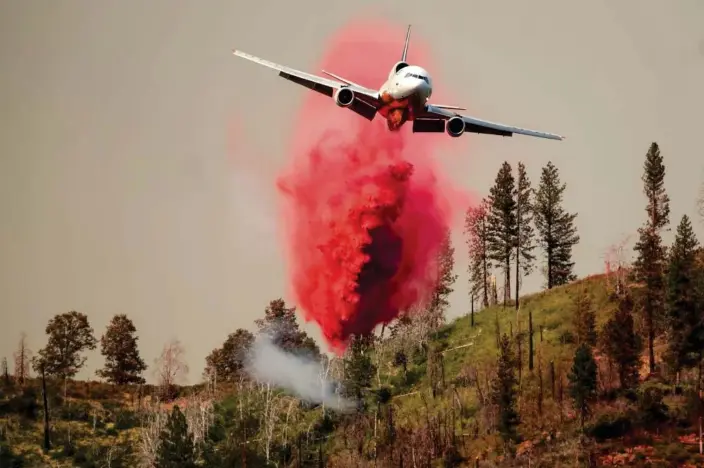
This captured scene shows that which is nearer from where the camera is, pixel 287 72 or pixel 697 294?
pixel 287 72

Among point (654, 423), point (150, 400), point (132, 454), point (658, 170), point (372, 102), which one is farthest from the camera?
point (150, 400)

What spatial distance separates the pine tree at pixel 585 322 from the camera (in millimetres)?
97938

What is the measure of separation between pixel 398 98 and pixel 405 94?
115cm

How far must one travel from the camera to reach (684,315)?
8650cm

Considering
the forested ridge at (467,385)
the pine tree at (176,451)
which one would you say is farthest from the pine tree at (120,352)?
the pine tree at (176,451)

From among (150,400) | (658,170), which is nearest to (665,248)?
(658,170)

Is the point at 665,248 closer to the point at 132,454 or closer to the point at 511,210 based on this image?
the point at 511,210

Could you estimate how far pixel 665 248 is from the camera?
106m

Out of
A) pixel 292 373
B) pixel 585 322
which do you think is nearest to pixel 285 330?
pixel 292 373

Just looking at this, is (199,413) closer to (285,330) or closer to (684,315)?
(285,330)

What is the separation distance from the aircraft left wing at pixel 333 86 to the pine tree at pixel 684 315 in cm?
2953

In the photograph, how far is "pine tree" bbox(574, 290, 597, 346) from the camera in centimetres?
9794

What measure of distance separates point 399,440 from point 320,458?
781cm

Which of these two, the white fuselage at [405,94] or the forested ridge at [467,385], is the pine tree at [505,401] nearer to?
the forested ridge at [467,385]
